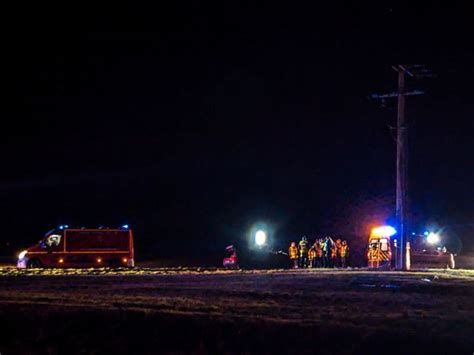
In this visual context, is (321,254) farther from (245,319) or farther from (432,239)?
(245,319)

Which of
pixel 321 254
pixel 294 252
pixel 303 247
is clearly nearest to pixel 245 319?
pixel 303 247

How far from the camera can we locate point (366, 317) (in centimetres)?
1369

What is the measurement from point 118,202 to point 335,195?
26.5 meters

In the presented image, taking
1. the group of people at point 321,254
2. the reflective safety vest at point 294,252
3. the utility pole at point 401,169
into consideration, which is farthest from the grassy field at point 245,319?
the reflective safety vest at point 294,252

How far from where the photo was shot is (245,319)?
1369 centimetres

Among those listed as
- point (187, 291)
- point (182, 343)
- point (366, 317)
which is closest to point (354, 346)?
point (366, 317)

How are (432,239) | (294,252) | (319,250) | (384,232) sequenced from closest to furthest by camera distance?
(432,239) → (384,232) → (319,250) → (294,252)

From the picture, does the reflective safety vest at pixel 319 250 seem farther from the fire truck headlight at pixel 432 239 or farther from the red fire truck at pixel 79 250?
the red fire truck at pixel 79 250

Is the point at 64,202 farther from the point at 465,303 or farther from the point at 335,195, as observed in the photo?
the point at 465,303

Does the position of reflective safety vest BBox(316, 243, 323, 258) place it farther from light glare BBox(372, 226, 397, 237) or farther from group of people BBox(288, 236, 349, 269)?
light glare BBox(372, 226, 397, 237)

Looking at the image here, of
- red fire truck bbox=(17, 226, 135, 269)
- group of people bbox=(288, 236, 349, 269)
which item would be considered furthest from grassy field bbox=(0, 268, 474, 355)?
red fire truck bbox=(17, 226, 135, 269)

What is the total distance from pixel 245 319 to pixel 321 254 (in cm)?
2223

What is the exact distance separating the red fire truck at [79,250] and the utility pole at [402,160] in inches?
524

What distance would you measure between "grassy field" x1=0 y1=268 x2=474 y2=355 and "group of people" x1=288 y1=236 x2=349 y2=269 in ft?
48.3
